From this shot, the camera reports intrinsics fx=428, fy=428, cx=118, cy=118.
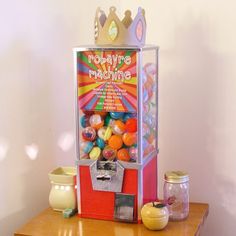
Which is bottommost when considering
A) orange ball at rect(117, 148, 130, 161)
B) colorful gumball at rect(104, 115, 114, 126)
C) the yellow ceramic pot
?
the yellow ceramic pot

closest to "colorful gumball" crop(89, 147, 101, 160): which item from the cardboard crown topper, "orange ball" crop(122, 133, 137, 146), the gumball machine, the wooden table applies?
the gumball machine

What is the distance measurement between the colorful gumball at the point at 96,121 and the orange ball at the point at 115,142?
0.06m

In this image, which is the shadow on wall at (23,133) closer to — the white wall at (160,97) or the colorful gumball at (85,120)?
the white wall at (160,97)

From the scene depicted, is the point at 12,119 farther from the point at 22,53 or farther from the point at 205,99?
the point at 205,99

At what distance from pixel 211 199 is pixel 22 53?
952 millimetres

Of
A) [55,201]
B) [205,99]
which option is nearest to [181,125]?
[205,99]

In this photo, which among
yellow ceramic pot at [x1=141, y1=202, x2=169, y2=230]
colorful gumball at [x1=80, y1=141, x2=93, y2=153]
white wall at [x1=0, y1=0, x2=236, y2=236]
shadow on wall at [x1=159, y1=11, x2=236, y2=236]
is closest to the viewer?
yellow ceramic pot at [x1=141, y1=202, x2=169, y2=230]

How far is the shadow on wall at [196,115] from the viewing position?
1.69 metres

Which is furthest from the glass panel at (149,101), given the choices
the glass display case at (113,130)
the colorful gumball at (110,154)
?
the colorful gumball at (110,154)

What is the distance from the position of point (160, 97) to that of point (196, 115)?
0.55ft

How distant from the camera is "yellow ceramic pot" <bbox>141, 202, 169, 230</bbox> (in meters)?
1.36

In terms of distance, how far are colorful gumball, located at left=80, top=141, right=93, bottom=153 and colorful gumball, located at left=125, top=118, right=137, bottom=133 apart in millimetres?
150

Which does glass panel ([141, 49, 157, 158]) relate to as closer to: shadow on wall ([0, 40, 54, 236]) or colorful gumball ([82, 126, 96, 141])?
colorful gumball ([82, 126, 96, 141])

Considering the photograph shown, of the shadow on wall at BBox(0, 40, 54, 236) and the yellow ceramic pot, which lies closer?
the yellow ceramic pot
